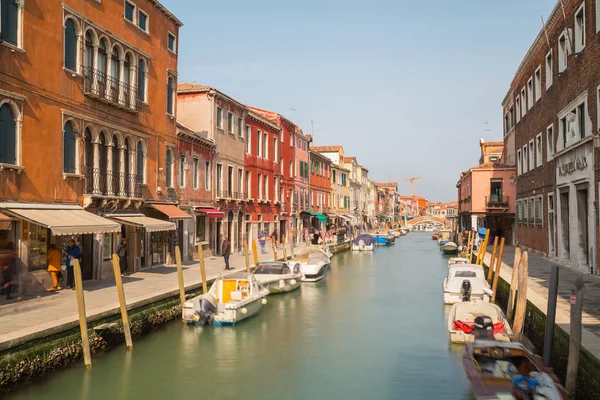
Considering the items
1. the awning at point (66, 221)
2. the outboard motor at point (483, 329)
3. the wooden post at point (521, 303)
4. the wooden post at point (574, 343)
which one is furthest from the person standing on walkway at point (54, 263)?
the wooden post at point (574, 343)

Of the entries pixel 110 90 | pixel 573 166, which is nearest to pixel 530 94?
pixel 573 166

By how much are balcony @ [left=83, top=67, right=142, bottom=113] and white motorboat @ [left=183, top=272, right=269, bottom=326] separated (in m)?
7.55

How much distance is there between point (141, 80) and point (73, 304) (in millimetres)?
11310

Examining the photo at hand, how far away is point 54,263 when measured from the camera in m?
16.3

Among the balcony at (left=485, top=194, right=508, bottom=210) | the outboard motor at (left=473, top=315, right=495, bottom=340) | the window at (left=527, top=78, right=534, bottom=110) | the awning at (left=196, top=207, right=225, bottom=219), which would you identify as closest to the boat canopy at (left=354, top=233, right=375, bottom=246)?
the balcony at (left=485, top=194, right=508, bottom=210)

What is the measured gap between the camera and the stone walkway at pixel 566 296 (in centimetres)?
1028

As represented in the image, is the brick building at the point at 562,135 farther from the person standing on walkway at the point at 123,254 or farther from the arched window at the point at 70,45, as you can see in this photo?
the arched window at the point at 70,45

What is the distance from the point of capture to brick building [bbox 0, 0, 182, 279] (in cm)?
1521

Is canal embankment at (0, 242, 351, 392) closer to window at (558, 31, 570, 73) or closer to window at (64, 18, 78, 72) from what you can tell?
window at (64, 18, 78, 72)

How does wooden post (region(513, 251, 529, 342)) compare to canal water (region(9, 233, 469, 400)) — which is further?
wooden post (region(513, 251, 529, 342))

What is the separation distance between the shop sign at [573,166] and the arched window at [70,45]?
18.1 m

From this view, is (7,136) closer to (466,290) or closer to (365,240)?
(466,290)

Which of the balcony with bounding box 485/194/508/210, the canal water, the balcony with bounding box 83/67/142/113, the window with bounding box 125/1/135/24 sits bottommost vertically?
the canal water

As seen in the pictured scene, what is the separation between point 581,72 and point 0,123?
1952 cm
